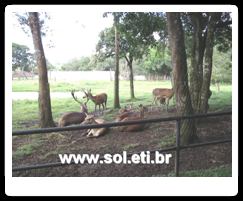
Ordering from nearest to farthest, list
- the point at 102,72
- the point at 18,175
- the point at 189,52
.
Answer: the point at 18,175, the point at 102,72, the point at 189,52

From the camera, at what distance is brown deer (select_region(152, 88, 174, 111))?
4410 millimetres

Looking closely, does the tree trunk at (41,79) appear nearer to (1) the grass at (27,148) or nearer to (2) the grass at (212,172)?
(1) the grass at (27,148)

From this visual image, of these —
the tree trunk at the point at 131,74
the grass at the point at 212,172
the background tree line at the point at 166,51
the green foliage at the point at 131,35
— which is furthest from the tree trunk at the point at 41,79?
the grass at the point at 212,172

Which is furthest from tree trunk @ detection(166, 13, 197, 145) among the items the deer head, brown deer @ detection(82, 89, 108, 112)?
the deer head

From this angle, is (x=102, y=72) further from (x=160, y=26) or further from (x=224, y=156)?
(x=224, y=156)

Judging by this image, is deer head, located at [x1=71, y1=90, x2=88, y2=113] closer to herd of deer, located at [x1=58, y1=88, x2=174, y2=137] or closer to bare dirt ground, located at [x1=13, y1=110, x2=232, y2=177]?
herd of deer, located at [x1=58, y1=88, x2=174, y2=137]

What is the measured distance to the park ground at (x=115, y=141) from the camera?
4125 millimetres

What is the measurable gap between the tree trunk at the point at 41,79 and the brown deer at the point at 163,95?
1.10m

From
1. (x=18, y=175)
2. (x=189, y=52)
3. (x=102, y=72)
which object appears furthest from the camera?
(x=189, y=52)

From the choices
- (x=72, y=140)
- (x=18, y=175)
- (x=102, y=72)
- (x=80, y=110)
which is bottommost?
(x=18, y=175)

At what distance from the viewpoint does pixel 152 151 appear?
4156 mm

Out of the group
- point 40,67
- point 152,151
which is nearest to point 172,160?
point 152,151

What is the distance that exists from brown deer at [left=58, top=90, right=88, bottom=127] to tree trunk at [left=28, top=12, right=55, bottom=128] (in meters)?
0.10

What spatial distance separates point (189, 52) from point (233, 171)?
1424 millimetres
